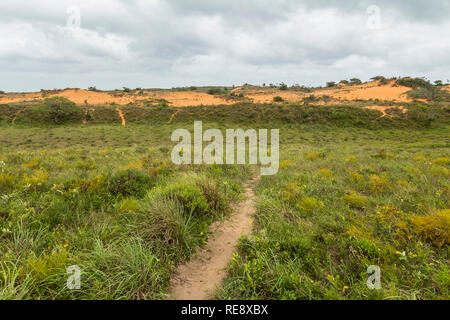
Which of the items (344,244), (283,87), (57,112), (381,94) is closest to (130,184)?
(344,244)

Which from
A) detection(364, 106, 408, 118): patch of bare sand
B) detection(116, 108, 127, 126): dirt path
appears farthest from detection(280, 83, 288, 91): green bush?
detection(116, 108, 127, 126): dirt path

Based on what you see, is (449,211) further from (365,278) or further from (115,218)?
(115,218)

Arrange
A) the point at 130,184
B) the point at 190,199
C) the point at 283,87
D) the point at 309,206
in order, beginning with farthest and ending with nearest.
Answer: the point at 283,87 < the point at 130,184 < the point at 309,206 < the point at 190,199

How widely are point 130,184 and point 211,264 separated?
3292mm

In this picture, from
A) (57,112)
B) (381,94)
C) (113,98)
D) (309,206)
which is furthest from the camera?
(113,98)

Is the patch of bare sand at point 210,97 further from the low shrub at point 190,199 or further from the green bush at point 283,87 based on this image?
the low shrub at point 190,199

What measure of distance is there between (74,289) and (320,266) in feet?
10.1

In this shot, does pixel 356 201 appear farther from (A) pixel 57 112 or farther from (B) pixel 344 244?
(A) pixel 57 112

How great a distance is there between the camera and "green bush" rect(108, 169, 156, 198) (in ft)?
16.5

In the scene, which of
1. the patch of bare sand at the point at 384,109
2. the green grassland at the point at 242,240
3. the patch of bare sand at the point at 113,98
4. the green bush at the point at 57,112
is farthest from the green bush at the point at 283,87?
the green grassland at the point at 242,240

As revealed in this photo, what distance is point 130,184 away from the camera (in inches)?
208

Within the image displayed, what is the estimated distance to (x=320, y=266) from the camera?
2.85m

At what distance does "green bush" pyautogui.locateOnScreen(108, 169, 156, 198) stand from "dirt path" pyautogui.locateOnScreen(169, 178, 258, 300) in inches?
91.7

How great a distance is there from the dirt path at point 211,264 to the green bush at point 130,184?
2.33 metres
